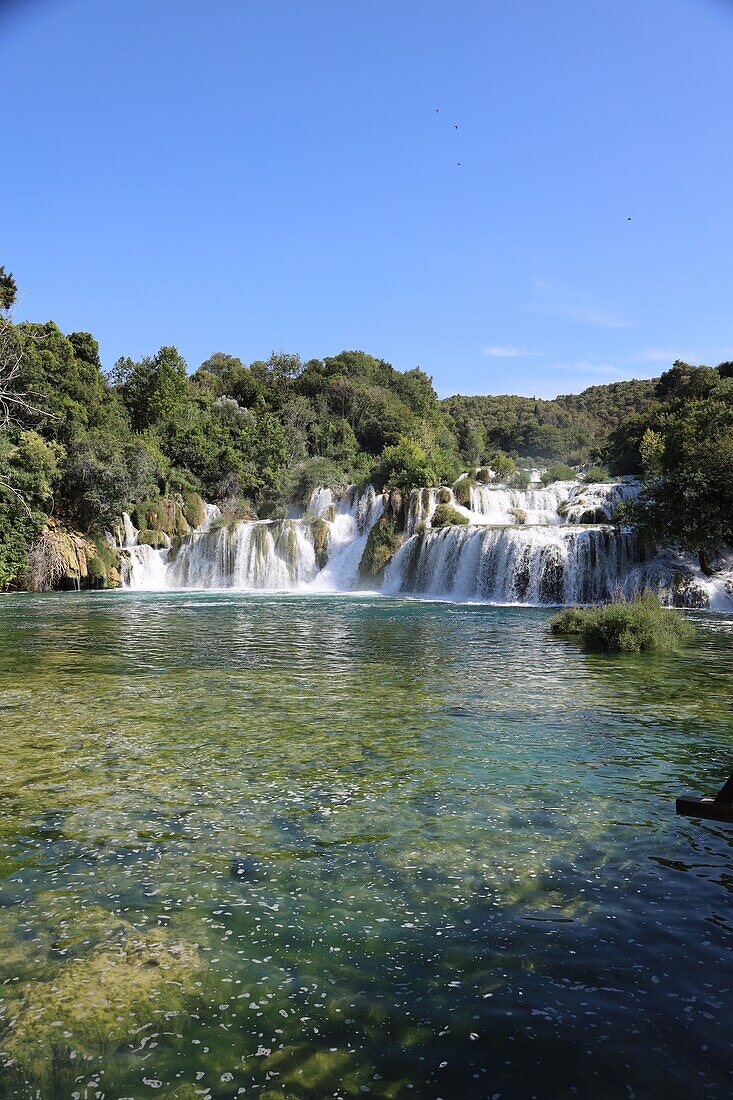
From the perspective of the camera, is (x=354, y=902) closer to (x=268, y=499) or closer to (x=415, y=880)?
(x=415, y=880)

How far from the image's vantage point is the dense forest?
27547mm

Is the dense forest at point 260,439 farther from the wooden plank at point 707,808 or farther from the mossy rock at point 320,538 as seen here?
the wooden plank at point 707,808

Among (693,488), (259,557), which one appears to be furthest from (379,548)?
(693,488)

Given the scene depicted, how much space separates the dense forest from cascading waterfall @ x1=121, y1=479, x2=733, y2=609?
160cm

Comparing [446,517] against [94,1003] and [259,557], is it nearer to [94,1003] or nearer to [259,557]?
[259,557]

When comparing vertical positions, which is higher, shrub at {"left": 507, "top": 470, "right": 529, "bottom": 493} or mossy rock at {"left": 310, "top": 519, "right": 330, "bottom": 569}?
shrub at {"left": 507, "top": 470, "right": 529, "bottom": 493}

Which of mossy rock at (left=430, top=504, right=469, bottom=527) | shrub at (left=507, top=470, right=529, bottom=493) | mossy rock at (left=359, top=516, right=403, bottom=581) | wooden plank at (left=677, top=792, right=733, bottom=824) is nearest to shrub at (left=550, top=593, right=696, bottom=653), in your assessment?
wooden plank at (left=677, top=792, right=733, bottom=824)

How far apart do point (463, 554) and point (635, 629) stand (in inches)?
626

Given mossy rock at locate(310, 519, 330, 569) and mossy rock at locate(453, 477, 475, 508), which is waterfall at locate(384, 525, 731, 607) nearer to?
mossy rock at locate(453, 477, 475, 508)

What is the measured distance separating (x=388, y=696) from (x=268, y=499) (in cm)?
4071

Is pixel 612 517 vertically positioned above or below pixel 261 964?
above

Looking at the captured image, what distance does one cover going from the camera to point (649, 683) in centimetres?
1068

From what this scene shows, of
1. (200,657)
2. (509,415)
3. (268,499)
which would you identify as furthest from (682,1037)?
(509,415)

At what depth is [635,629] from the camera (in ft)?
46.5
